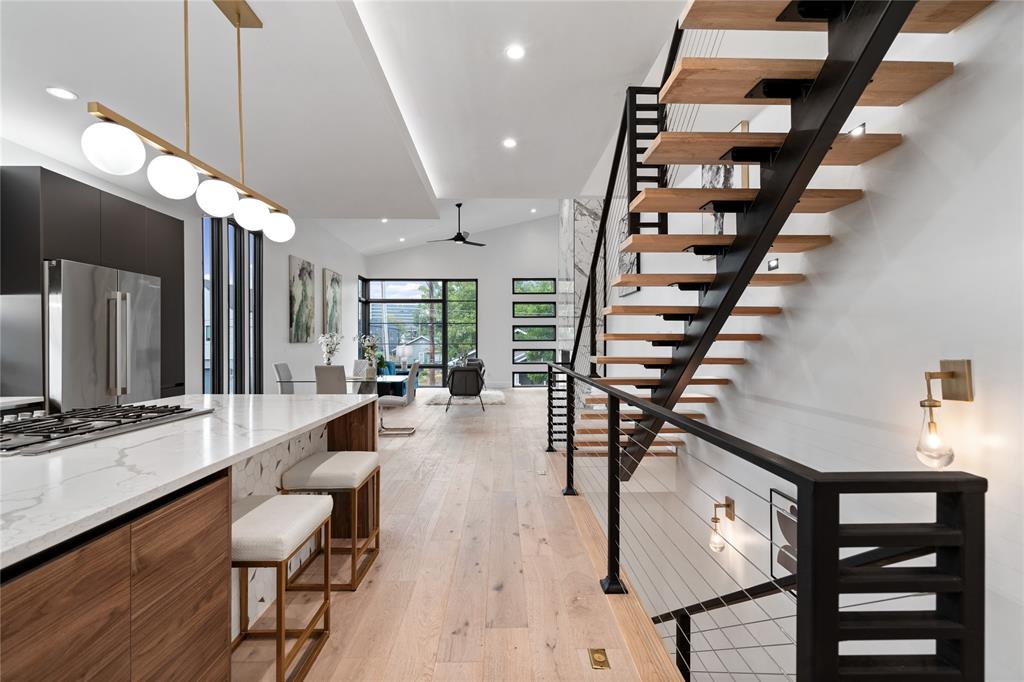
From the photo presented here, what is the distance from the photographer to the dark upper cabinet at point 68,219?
9.64ft

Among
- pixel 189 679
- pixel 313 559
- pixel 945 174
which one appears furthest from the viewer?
pixel 313 559

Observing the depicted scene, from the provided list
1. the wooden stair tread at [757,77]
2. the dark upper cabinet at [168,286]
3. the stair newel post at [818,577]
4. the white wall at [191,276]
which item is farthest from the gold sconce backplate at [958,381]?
the white wall at [191,276]

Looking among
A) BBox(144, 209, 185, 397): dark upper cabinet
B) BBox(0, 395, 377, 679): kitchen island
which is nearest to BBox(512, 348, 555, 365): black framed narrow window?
BBox(144, 209, 185, 397): dark upper cabinet

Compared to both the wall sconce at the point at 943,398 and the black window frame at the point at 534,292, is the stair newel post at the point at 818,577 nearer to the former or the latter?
the wall sconce at the point at 943,398

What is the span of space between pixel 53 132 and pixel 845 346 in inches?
194

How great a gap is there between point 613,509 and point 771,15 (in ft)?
6.48

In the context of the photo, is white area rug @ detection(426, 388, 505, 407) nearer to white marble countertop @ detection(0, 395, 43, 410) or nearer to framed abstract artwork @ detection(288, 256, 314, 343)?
framed abstract artwork @ detection(288, 256, 314, 343)

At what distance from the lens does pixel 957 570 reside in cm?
85

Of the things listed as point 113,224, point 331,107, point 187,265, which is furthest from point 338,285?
point 331,107

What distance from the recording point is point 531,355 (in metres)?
11.9

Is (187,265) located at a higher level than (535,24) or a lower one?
lower

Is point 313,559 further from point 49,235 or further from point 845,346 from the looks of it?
point 845,346

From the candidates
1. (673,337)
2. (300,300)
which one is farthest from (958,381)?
(300,300)

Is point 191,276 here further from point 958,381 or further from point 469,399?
point 958,381
